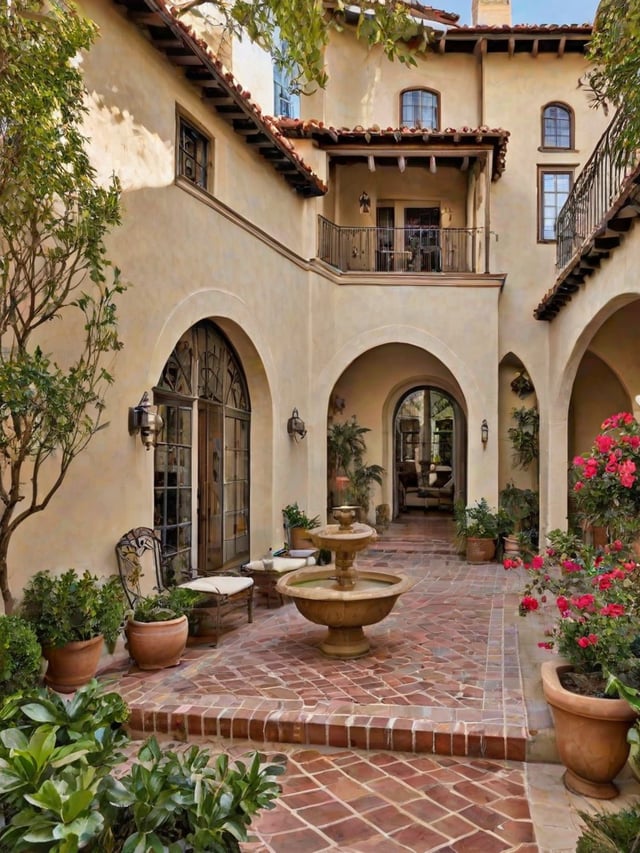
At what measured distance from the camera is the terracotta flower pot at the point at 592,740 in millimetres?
3732

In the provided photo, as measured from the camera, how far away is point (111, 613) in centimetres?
514

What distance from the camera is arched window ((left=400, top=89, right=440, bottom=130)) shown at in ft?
46.9

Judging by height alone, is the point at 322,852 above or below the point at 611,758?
below

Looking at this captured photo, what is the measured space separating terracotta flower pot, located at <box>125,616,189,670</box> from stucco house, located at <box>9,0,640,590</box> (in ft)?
2.57

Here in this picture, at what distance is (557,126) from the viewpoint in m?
13.9

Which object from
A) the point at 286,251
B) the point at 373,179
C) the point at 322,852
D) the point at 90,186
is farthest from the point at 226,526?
the point at 373,179

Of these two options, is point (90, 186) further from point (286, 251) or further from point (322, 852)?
point (286, 251)

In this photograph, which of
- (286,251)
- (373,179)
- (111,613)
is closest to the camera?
(111,613)

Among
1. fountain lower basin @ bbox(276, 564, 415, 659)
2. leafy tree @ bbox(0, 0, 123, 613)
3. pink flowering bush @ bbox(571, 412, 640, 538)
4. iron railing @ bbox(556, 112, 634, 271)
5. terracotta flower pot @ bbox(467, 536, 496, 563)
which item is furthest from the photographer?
terracotta flower pot @ bbox(467, 536, 496, 563)

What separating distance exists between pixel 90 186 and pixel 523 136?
11.8 metres

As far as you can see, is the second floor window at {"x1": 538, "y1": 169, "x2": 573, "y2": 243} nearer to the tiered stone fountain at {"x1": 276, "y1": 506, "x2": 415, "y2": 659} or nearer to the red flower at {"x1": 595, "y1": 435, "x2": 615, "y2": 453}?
the tiered stone fountain at {"x1": 276, "y1": 506, "x2": 415, "y2": 659}

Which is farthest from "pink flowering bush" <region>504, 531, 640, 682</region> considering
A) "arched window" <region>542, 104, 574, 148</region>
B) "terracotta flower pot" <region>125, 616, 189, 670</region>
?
"arched window" <region>542, 104, 574, 148</region>

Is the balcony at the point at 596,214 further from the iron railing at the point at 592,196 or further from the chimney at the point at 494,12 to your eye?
the chimney at the point at 494,12

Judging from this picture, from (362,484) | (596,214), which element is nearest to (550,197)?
(596,214)
